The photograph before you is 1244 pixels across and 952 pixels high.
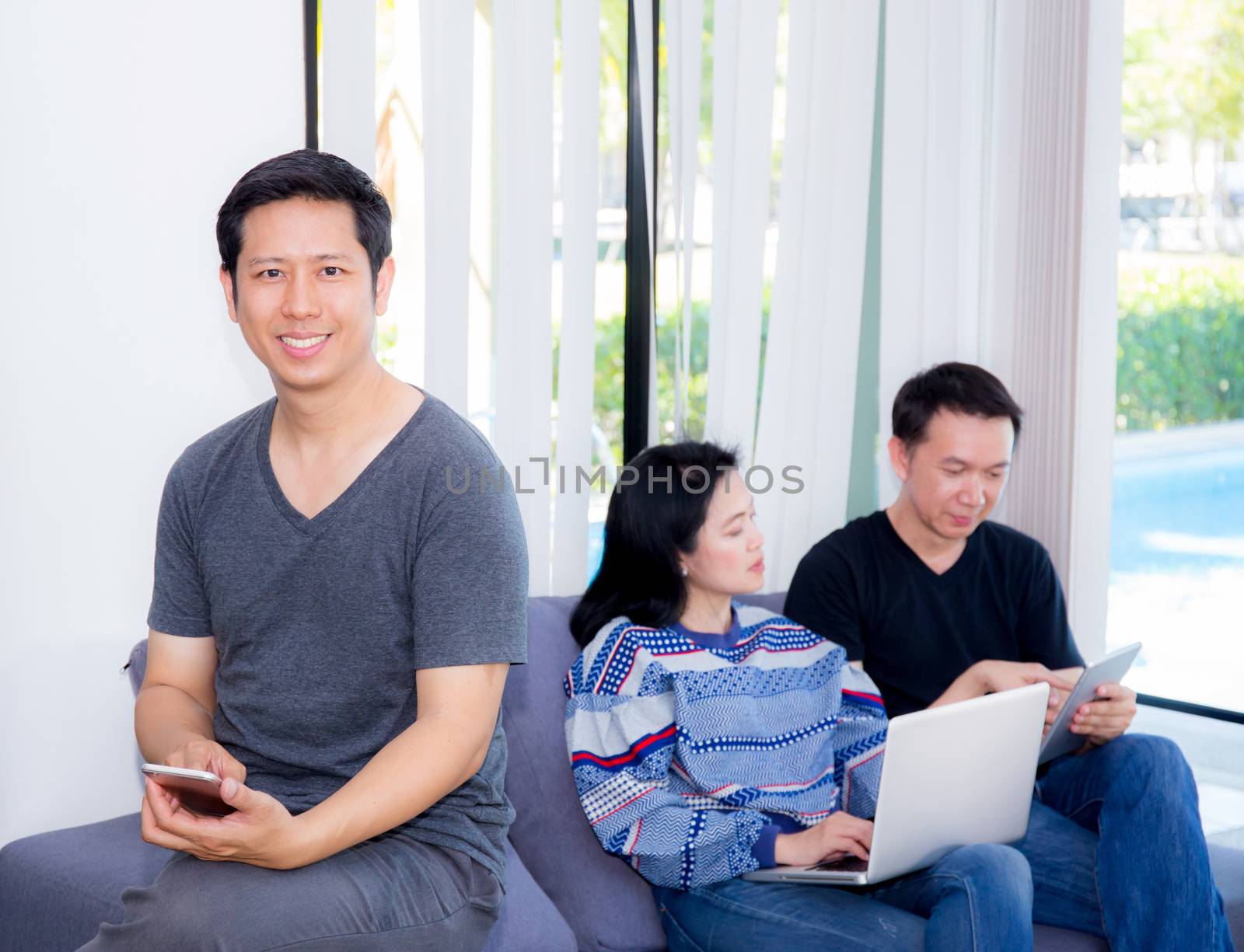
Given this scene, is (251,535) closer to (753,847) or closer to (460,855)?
(460,855)

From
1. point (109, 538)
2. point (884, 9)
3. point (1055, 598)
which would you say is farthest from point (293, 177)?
point (884, 9)

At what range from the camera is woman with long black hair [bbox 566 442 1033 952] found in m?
1.77

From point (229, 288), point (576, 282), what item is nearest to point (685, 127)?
point (576, 282)

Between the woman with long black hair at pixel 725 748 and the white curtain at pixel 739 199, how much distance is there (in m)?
0.63

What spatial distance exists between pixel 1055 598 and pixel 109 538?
5.71ft

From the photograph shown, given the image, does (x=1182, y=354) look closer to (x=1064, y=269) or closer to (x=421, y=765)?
(x=1064, y=269)

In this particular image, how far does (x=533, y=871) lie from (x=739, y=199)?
1.52 metres

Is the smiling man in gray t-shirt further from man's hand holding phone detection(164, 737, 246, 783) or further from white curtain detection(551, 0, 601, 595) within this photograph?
white curtain detection(551, 0, 601, 595)

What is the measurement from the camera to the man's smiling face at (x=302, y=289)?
1.51m

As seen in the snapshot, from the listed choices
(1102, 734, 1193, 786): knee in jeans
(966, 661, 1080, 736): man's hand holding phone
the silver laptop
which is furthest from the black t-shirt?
the silver laptop

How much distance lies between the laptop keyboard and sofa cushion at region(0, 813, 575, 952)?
0.39 m

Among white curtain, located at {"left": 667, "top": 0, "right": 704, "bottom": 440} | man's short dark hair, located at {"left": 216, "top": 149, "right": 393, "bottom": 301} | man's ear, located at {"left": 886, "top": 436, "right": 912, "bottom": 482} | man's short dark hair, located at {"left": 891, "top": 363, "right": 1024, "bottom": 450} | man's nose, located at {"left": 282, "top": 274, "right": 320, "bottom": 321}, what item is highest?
white curtain, located at {"left": 667, "top": 0, "right": 704, "bottom": 440}

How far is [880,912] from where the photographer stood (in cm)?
178

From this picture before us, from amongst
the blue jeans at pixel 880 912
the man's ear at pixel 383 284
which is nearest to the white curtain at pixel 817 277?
the blue jeans at pixel 880 912
